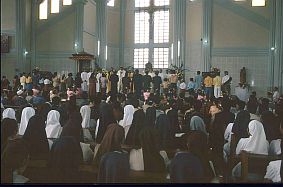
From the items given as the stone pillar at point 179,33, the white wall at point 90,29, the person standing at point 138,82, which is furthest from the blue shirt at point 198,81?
the white wall at point 90,29

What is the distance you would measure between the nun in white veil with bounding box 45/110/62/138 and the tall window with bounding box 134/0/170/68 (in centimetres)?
2432

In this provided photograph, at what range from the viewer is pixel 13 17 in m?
28.7

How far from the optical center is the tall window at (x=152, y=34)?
3360 centimetres

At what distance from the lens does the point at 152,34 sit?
34.1m

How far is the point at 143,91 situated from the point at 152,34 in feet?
46.3

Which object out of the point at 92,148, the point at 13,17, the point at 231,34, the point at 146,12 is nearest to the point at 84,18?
the point at 13,17

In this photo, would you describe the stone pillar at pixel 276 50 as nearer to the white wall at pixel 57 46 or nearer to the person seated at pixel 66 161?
the white wall at pixel 57 46

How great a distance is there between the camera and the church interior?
20.5 ft

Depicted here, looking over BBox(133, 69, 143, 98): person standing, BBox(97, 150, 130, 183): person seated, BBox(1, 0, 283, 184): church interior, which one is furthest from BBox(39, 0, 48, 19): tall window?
BBox(97, 150, 130, 183): person seated

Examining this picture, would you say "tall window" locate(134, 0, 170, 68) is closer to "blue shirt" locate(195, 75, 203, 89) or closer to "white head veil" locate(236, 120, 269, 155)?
"blue shirt" locate(195, 75, 203, 89)

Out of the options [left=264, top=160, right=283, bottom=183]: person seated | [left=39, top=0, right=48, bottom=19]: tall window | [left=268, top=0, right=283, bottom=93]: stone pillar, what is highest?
[left=39, top=0, right=48, bottom=19]: tall window

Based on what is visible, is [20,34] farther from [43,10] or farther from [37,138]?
[37,138]

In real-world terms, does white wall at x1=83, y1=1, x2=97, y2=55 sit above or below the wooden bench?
above

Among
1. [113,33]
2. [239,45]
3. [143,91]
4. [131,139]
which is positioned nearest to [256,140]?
[131,139]
